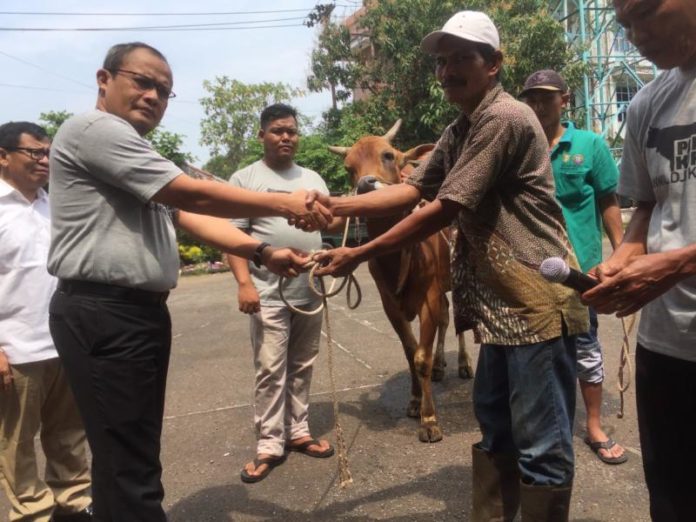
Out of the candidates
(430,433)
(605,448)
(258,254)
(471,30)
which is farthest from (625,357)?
(258,254)

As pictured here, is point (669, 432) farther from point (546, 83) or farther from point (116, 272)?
point (546, 83)

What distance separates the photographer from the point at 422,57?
1408 centimetres

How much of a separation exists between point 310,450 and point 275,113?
2.33m

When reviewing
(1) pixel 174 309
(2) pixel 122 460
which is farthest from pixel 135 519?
(1) pixel 174 309

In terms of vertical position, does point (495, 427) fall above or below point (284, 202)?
below

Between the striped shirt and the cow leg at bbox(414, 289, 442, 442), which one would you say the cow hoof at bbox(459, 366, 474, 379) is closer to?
the cow leg at bbox(414, 289, 442, 442)

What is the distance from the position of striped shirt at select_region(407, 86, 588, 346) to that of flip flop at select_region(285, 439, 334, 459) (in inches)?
77.6

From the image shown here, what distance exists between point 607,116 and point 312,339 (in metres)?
18.7

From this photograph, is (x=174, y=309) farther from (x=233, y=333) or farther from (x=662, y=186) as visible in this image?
(x=662, y=186)

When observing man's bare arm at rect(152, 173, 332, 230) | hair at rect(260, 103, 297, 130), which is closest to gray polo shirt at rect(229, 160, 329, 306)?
hair at rect(260, 103, 297, 130)

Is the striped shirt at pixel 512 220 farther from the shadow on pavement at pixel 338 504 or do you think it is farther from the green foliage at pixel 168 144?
the green foliage at pixel 168 144

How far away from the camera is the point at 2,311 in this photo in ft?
9.85

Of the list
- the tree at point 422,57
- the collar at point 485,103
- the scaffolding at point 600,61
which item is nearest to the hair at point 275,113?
the collar at point 485,103

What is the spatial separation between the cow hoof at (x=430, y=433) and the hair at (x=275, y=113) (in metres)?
2.38
